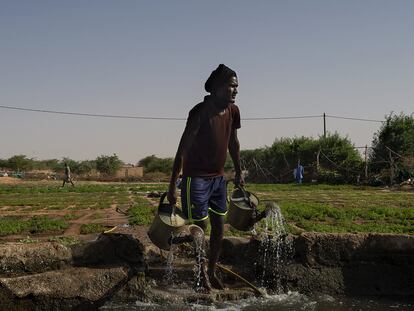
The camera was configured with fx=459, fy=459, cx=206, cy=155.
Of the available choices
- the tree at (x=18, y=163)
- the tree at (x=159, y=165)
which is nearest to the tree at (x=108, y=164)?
the tree at (x=159, y=165)

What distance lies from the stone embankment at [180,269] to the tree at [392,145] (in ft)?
63.3

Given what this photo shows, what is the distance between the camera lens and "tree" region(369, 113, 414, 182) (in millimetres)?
23372

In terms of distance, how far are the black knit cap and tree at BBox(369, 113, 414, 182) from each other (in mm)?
20441

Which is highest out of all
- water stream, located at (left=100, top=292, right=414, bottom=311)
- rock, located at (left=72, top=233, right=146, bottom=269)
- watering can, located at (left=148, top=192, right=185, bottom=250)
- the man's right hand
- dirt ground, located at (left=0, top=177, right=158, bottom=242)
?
the man's right hand

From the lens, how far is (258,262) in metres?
4.71

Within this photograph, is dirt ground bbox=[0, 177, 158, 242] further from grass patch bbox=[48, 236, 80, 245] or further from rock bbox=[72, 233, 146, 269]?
rock bbox=[72, 233, 146, 269]

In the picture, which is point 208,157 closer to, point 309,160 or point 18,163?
point 309,160

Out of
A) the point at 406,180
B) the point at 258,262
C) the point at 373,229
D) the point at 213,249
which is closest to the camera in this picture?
the point at 213,249

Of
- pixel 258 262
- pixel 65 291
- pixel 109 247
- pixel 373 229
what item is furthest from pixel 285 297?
pixel 373 229

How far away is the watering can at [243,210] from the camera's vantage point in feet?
14.7

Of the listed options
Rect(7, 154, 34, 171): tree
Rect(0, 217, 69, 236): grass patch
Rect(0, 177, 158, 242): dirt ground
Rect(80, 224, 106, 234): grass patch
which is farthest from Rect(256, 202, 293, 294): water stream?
Rect(7, 154, 34, 171): tree

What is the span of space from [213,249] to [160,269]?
611 mm

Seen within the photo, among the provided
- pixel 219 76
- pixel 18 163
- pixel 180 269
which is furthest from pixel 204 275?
pixel 18 163

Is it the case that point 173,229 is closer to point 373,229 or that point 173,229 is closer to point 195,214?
point 195,214
